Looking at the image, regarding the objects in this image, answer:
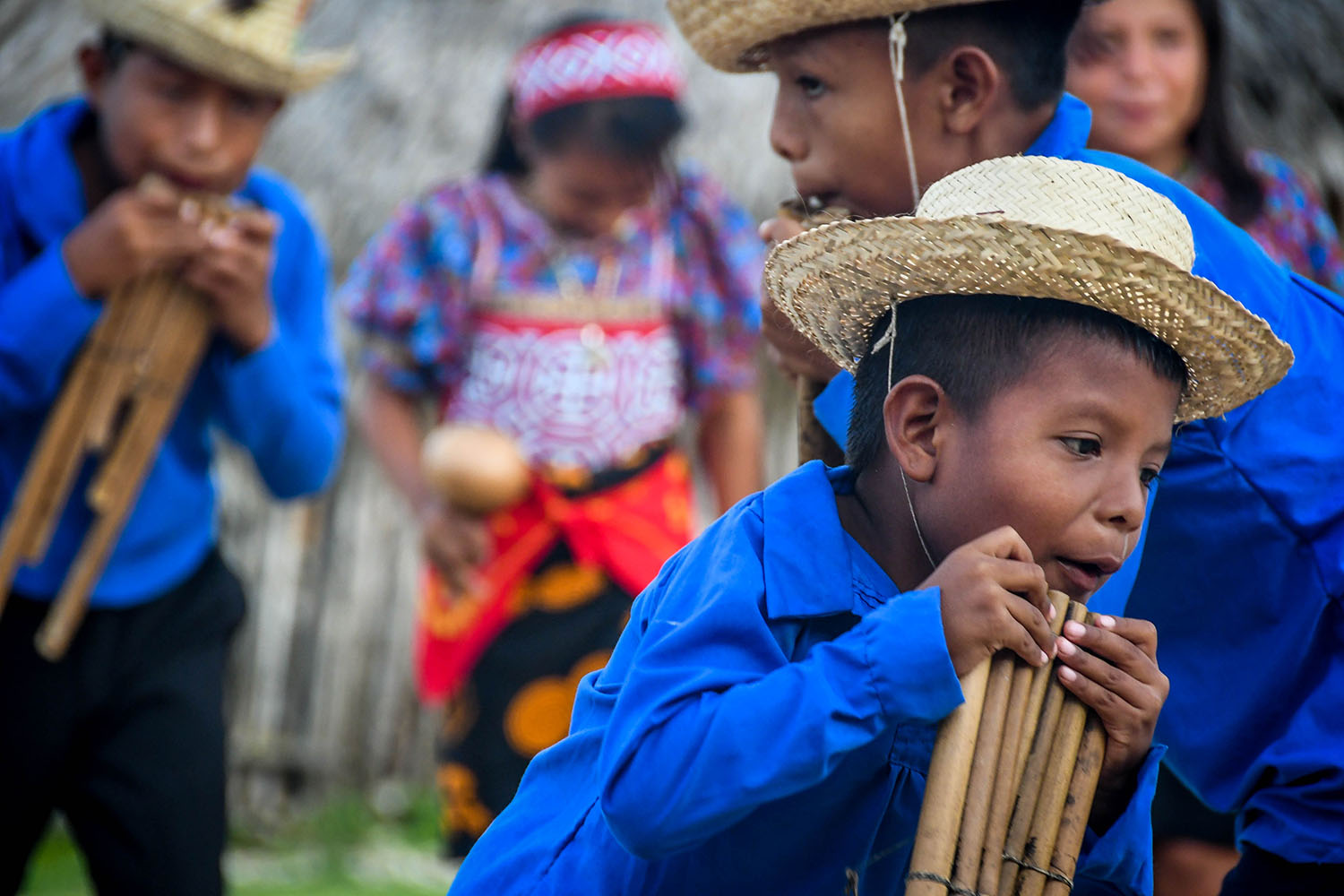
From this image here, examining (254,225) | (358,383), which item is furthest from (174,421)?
(358,383)

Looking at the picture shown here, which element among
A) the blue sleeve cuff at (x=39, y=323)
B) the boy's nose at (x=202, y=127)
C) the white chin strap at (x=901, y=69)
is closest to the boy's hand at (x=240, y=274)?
the boy's nose at (x=202, y=127)

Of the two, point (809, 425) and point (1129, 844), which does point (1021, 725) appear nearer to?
point (1129, 844)

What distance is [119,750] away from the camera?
10.7 ft

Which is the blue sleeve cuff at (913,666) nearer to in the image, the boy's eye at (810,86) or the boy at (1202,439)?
the boy at (1202,439)

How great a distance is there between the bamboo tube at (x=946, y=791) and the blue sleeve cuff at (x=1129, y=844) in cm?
28

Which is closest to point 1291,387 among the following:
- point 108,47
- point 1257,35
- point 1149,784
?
point 1149,784

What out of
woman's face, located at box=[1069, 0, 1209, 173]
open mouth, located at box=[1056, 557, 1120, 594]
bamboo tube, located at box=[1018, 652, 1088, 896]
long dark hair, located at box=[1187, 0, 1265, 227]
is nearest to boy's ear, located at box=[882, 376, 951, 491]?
open mouth, located at box=[1056, 557, 1120, 594]

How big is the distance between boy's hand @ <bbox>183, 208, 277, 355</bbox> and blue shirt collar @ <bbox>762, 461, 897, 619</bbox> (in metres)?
1.88

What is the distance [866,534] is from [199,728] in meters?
1.83

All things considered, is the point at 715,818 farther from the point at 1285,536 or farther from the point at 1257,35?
the point at 1257,35

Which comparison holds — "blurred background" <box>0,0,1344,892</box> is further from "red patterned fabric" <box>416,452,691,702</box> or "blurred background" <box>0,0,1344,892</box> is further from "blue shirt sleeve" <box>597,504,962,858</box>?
"blue shirt sleeve" <box>597,504,962,858</box>

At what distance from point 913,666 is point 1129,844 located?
1.66 feet

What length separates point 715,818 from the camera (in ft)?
5.88

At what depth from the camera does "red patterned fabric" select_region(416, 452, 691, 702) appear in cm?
423
